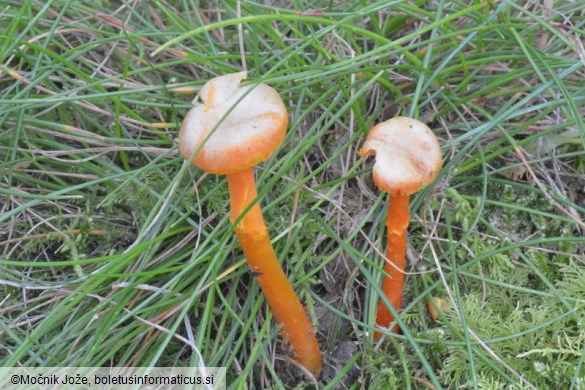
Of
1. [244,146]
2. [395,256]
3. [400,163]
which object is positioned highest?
[244,146]

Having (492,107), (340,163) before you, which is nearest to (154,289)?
(340,163)

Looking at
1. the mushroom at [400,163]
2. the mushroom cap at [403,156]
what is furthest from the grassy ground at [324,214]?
the mushroom cap at [403,156]

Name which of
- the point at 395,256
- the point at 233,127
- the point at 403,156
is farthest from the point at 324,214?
the point at 233,127

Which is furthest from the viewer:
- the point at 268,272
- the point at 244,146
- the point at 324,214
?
the point at 324,214

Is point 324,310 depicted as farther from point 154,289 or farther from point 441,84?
point 441,84

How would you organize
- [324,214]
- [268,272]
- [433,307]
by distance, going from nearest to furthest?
[268,272]
[433,307]
[324,214]

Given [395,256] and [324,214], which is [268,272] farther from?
[324,214]

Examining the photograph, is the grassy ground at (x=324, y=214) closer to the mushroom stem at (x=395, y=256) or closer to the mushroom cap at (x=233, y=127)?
the mushroom stem at (x=395, y=256)
